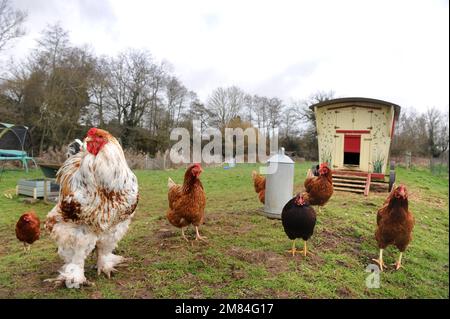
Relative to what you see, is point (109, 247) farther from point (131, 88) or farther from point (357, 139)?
point (131, 88)

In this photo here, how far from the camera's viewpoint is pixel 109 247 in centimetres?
308

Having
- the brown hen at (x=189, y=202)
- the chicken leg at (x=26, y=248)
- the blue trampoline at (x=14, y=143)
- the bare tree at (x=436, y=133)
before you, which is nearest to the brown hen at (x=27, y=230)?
the chicken leg at (x=26, y=248)

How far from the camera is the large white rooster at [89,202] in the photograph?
2617mm

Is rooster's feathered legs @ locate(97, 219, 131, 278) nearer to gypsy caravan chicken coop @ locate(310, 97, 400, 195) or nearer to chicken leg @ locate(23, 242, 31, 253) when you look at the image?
chicken leg @ locate(23, 242, 31, 253)

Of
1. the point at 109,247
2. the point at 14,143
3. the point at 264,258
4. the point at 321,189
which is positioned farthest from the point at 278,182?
the point at 14,143

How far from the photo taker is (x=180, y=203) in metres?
4.00

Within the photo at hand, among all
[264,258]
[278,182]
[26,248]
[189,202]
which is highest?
[278,182]

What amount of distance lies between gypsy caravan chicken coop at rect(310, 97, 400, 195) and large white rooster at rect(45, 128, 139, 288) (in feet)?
26.3

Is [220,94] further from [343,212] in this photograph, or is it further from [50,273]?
[50,273]

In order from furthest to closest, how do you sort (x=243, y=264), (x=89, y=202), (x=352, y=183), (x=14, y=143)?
(x=14, y=143) → (x=352, y=183) → (x=243, y=264) → (x=89, y=202)

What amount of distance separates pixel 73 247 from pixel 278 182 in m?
3.55

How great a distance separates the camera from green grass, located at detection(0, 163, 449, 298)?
9.30 ft

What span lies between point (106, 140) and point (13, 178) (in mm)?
7089

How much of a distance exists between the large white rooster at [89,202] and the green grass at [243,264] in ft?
1.15
